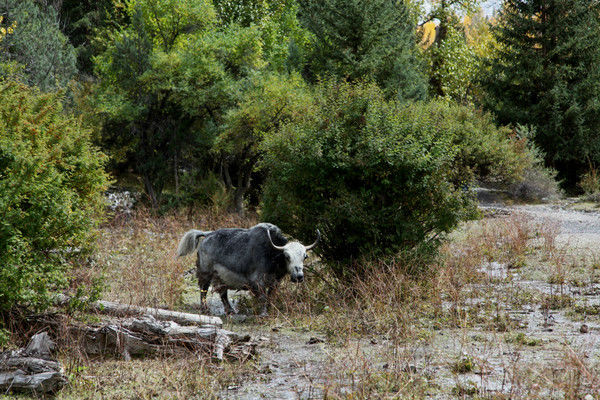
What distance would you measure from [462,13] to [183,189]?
2893 centimetres

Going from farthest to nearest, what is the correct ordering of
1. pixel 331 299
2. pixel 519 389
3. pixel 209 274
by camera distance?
pixel 209 274 → pixel 331 299 → pixel 519 389

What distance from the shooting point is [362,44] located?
25.8m

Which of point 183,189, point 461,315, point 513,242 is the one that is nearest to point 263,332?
point 461,315

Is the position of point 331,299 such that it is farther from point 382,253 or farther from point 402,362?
point 402,362

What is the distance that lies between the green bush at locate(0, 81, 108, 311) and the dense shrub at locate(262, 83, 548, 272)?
352 centimetres

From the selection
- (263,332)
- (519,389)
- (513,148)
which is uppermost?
(513,148)

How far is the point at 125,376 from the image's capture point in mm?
6184

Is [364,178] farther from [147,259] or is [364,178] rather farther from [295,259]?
[147,259]

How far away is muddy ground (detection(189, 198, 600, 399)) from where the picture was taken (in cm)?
535

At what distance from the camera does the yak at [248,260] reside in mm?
9062

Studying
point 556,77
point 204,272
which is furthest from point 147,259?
point 556,77

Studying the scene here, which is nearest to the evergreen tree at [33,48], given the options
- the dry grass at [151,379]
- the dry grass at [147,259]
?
the dry grass at [147,259]

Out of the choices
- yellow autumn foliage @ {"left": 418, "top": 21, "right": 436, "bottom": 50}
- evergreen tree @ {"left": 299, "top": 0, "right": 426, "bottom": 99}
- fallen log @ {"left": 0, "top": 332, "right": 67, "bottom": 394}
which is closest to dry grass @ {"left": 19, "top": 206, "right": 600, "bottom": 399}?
fallen log @ {"left": 0, "top": 332, "right": 67, "bottom": 394}

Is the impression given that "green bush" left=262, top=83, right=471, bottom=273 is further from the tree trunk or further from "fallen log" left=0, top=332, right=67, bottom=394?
the tree trunk
